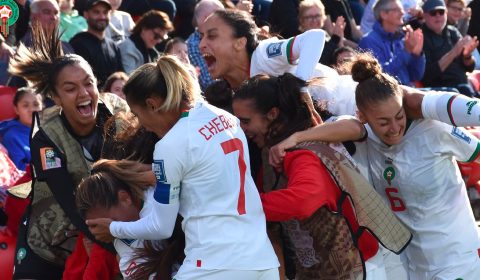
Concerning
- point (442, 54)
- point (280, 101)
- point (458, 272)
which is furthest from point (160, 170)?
point (442, 54)

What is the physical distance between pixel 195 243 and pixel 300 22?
19.3 ft

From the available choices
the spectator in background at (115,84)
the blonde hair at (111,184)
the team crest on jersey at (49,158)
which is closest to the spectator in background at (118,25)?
the spectator in background at (115,84)

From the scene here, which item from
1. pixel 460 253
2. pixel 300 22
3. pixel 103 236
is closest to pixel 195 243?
pixel 103 236

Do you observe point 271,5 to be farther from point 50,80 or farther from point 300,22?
point 50,80

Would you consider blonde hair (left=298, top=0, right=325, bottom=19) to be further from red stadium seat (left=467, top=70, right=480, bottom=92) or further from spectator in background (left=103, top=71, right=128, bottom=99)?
spectator in background (left=103, top=71, right=128, bottom=99)

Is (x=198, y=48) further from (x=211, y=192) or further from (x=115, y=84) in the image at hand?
(x=211, y=192)

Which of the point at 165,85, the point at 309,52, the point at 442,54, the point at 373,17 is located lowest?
the point at 442,54

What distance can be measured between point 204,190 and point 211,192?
0.03 meters

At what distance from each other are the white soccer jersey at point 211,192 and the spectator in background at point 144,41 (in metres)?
5.16

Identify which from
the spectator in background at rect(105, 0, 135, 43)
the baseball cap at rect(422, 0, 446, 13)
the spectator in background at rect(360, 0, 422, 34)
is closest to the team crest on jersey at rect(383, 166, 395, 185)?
the spectator in background at rect(105, 0, 135, 43)

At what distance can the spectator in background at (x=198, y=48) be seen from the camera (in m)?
8.33

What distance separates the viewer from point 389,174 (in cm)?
470

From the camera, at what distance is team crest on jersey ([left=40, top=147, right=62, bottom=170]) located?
16.1ft

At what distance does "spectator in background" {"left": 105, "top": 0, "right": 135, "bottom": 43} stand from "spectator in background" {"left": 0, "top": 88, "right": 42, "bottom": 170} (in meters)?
1.56
